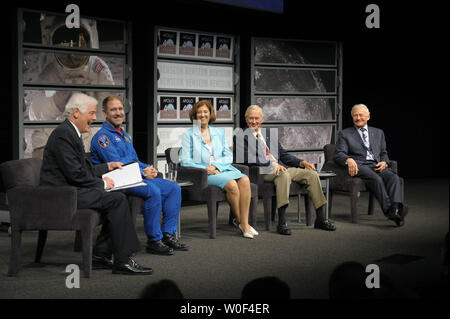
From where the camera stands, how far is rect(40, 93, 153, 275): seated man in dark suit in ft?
14.0

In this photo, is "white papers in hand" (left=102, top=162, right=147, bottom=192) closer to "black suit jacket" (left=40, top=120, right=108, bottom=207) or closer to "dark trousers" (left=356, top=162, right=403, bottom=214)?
"black suit jacket" (left=40, top=120, right=108, bottom=207)

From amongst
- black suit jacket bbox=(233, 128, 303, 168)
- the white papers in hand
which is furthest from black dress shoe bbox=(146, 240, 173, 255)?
black suit jacket bbox=(233, 128, 303, 168)

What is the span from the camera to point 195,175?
5746 mm

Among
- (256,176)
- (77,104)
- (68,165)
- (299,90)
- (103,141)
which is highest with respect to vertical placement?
(299,90)

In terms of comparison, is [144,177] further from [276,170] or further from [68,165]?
[276,170]

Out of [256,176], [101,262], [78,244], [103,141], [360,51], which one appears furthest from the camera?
[360,51]

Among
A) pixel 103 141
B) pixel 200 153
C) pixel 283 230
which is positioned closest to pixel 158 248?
pixel 103 141

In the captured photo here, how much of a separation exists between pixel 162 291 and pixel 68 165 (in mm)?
1078

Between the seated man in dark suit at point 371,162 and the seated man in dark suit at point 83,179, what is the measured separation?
9.71 ft

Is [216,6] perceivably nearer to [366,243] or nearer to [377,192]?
[377,192]

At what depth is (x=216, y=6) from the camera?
296 inches

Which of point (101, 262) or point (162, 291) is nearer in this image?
point (162, 291)

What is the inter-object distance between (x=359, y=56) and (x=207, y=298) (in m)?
7.10

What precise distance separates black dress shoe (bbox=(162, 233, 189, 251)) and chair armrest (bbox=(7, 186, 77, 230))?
1.14 m
